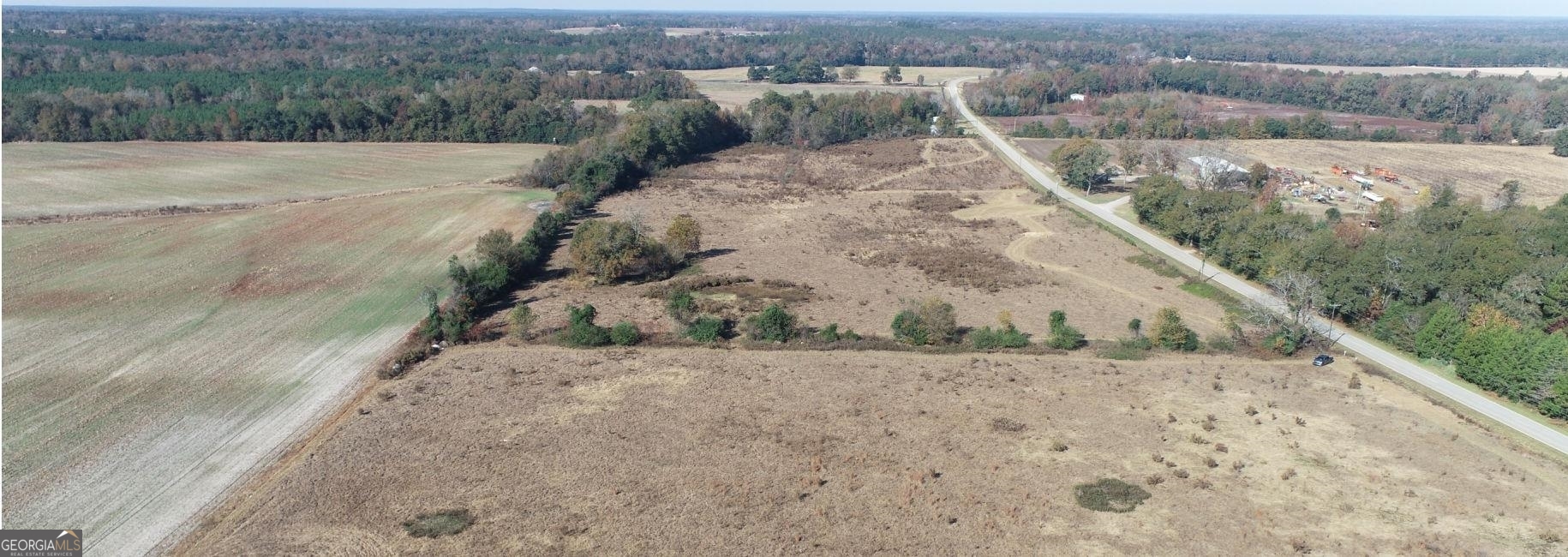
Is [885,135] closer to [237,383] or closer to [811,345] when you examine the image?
[811,345]

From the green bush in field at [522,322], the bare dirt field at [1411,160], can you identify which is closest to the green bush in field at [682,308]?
the green bush in field at [522,322]

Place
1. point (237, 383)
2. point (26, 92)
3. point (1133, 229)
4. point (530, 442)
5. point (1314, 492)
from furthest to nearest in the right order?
point (26, 92)
point (1133, 229)
point (237, 383)
point (530, 442)
point (1314, 492)

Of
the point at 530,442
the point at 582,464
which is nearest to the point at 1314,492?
the point at 582,464

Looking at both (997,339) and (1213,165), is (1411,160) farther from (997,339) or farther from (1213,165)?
(997,339)

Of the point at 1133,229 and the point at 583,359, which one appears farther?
the point at 1133,229

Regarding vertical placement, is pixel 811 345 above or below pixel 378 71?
below

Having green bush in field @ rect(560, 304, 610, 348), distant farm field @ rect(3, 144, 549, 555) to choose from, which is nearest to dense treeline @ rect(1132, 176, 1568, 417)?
green bush in field @ rect(560, 304, 610, 348)
